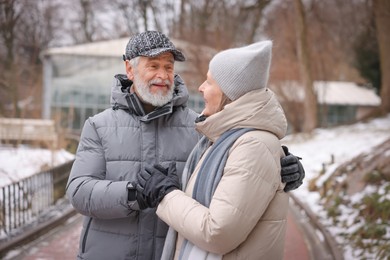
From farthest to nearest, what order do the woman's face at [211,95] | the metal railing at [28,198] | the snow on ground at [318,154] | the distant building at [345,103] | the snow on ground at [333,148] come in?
the distant building at [345,103], the snow on ground at [318,154], the snow on ground at [333,148], the metal railing at [28,198], the woman's face at [211,95]

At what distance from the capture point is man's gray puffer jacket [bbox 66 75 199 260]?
2.68 meters

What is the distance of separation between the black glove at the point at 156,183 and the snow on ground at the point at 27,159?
8.52 meters

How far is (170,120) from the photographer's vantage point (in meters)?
2.92

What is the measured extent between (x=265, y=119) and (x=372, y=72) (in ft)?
78.7

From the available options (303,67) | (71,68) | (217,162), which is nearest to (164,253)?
(217,162)

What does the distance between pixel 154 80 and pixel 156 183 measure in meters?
0.71

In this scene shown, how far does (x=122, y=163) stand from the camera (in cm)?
275

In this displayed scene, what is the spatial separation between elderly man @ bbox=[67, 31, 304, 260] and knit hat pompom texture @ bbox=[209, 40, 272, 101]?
1.68 ft

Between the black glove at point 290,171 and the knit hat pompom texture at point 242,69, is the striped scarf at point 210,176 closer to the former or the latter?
the knit hat pompom texture at point 242,69

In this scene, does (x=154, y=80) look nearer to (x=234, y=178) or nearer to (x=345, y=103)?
(x=234, y=178)

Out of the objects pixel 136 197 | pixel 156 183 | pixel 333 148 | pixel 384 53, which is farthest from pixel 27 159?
pixel 384 53

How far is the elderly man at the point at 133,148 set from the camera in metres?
2.69

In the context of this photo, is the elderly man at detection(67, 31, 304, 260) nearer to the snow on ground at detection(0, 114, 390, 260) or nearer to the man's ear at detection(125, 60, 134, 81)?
the man's ear at detection(125, 60, 134, 81)

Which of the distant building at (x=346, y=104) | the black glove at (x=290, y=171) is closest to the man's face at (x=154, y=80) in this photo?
the black glove at (x=290, y=171)
